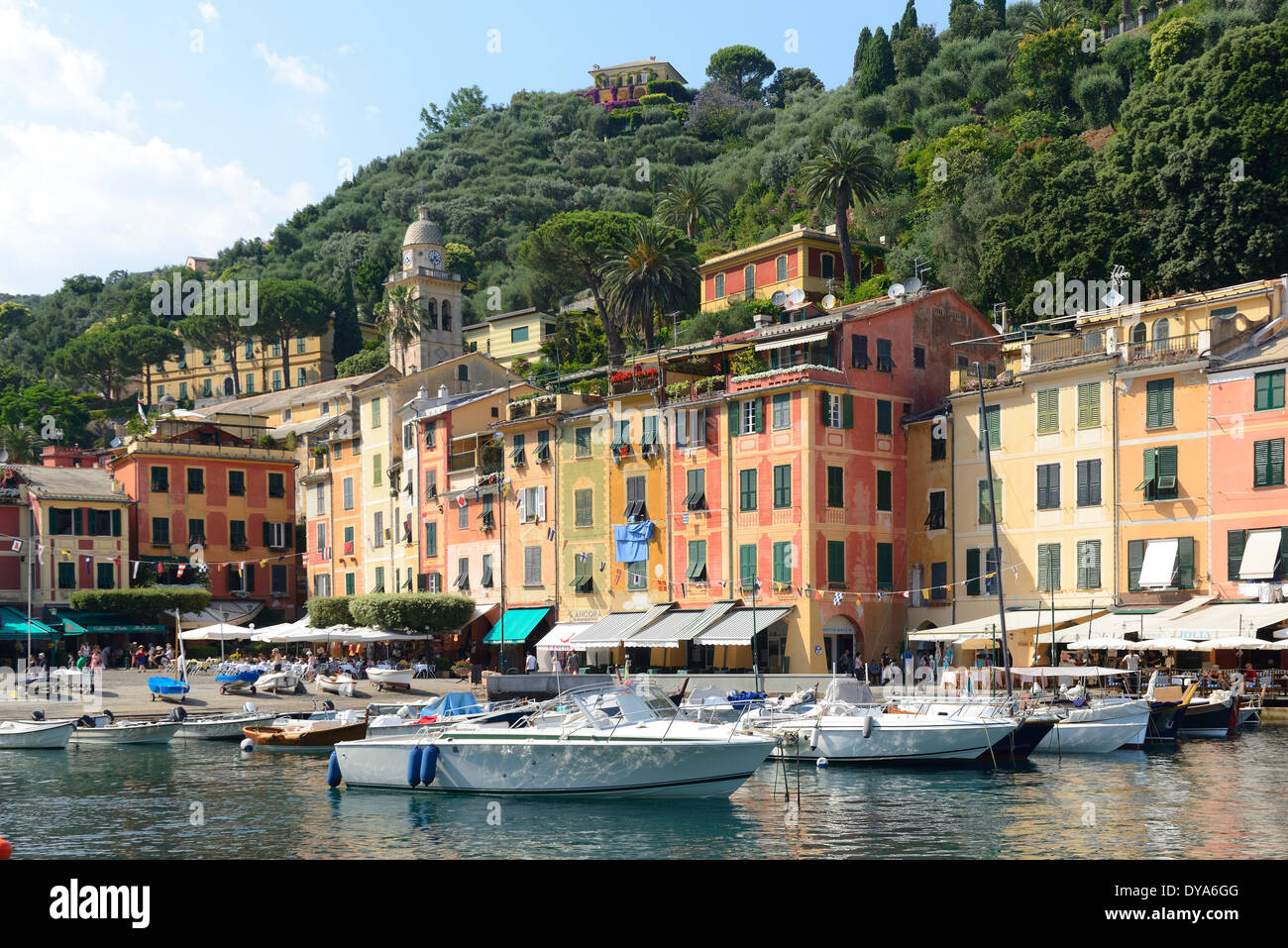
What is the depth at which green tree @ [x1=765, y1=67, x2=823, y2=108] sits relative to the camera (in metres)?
189

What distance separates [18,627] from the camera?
7212 centimetres

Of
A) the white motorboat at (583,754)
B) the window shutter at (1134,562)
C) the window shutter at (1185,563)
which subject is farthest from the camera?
the window shutter at (1134,562)

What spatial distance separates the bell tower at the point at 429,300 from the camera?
107875mm

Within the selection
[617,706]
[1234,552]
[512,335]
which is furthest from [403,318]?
[617,706]

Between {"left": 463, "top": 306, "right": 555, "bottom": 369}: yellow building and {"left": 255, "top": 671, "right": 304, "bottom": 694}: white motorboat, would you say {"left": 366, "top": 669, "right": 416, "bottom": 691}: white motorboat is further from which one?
{"left": 463, "top": 306, "right": 555, "bottom": 369}: yellow building

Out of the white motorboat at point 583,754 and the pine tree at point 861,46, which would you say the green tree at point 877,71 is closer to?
the pine tree at point 861,46

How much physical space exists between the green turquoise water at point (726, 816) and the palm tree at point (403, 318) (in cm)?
7046

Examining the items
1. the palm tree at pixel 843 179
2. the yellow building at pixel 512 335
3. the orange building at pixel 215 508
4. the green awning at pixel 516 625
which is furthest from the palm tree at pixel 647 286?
the yellow building at pixel 512 335

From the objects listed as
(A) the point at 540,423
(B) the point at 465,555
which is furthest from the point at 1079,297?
(B) the point at 465,555

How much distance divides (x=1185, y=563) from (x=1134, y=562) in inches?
77.4

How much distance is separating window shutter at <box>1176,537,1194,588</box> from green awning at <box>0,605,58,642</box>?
55.4 metres

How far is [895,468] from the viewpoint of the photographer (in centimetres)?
6056

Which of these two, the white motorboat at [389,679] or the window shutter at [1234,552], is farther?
the white motorboat at [389,679]

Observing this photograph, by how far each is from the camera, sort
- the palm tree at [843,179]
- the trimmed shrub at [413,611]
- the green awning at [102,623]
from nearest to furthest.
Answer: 1. the trimmed shrub at [413,611]
2. the green awning at [102,623]
3. the palm tree at [843,179]
